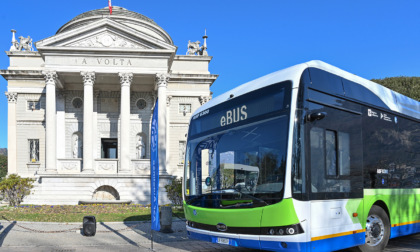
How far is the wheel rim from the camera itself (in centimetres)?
742

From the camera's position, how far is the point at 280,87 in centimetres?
644

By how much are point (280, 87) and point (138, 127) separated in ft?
→ 82.7

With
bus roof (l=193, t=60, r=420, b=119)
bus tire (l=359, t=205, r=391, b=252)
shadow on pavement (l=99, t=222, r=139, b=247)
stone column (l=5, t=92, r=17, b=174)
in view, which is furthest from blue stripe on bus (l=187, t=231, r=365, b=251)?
stone column (l=5, t=92, r=17, b=174)

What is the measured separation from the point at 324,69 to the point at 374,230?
3.38 meters

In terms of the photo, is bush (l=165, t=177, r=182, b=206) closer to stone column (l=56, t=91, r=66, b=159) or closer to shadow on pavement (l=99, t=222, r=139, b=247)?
shadow on pavement (l=99, t=222, r=139, b=247)

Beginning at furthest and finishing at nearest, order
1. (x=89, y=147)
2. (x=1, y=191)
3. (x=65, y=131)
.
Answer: (x=65, y=131), (x=89, y=147), (x=1, y=191)

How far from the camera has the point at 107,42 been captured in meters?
26.5

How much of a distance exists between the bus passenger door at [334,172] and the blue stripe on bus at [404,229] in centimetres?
143

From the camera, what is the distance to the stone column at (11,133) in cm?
2908

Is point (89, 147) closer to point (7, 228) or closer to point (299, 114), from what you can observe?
point (7, 228)

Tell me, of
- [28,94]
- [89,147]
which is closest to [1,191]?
[89,147]

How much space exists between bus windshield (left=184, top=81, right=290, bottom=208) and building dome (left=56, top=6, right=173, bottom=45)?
2718 centimetres

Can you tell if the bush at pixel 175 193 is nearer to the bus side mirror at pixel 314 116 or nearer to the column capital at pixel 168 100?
the column capital at pixel 168 100

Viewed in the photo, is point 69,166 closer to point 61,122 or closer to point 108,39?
point 61,122
